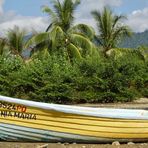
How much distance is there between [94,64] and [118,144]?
474 inches

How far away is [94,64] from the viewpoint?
2181 centimetres

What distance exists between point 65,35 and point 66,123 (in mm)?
18767

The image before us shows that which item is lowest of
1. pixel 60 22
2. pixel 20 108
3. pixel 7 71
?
pixel 20 108

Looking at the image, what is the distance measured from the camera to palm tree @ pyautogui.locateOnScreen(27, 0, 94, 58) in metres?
27.9

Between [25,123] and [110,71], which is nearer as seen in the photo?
[25,123]

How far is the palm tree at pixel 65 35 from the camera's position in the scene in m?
27.9

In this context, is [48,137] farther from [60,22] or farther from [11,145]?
[60,22]

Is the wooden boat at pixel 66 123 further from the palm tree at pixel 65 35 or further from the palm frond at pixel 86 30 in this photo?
the palm frond at pixel 86 30

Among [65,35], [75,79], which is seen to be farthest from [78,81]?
→ [65,35]

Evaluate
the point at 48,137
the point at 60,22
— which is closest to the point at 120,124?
the point at 48,137

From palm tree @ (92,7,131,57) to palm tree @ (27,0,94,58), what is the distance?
1493 mm

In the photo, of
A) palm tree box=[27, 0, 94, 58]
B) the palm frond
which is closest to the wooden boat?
palm tree box=[27, 0, 94, 58]

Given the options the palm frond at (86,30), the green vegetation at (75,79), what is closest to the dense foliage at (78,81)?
the green vegetation at (75,79)

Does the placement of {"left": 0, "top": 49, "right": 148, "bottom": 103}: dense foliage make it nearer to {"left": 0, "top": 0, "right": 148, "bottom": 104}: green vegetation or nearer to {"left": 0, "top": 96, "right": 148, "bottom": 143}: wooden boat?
{"left": 0, "top": 0, "right": 148, "bottom": 104}: green vegetation
